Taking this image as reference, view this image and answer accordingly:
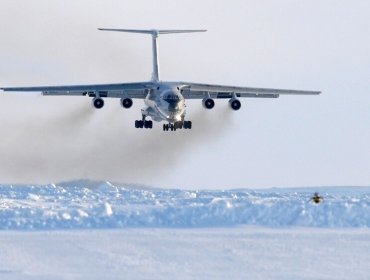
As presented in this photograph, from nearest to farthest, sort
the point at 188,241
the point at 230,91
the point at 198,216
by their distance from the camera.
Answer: the point at 188,241 < the point at 198,216 < the point at 230,91

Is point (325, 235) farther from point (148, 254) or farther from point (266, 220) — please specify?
point (148, 254)

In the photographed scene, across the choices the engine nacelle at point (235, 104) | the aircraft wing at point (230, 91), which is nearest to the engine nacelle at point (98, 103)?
the aircraft wing at point (230, 91)

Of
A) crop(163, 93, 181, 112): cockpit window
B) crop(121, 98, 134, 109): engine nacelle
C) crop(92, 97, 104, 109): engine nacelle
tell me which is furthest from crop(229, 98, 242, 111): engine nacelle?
crop(92, 97, 104, 109): engine nacelle

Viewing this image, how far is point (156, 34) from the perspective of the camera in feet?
216

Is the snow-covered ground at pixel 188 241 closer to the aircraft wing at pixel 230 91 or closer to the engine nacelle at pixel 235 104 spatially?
the engine nacelle at pixel 235 104

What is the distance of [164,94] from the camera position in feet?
157

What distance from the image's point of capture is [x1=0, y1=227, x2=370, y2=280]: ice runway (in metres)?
17.4

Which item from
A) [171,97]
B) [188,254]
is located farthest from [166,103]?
[188,254]

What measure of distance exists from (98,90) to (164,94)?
6030 mm

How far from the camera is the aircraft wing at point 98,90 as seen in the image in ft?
170

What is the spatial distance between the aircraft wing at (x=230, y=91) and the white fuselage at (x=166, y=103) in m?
1.93

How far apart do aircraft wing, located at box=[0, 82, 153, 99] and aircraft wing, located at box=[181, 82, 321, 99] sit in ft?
8.40

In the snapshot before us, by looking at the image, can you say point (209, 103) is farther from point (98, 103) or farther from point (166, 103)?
point (98, 103)

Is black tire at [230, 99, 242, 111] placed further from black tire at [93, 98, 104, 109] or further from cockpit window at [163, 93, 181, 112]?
black tire at [93, 98, 104, 109]
